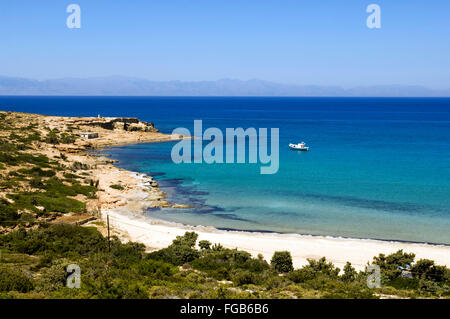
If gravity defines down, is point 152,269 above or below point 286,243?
above

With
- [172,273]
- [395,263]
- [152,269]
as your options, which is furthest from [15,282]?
[395,263]

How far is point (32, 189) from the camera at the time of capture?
29.6m

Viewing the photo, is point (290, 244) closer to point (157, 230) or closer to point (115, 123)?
point (157, 230)

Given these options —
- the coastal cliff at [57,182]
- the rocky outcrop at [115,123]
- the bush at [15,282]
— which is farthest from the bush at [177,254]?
A: the rocky outcrop at [115,123]

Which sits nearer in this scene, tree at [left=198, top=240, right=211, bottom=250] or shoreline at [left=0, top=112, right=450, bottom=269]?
tree at [left=198, top=240, right=211, bottom=250]

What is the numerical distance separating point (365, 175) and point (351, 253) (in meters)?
24.0

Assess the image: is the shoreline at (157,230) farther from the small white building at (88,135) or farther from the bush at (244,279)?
the small white building at (88,135)

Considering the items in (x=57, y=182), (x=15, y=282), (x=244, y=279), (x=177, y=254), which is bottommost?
(x=177, y=254)

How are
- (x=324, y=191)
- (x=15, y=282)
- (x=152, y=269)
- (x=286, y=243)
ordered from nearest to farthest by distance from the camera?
(x=15, y=282)
(x=152, y=269)
(x=286, y=243)
(x=324, y=191)

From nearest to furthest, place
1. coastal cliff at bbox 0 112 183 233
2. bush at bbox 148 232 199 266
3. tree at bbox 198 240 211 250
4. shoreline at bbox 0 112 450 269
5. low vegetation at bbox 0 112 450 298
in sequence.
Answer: low vegetation at bbox 0 112 450 298 < bush at bbox 148 232 199 266 < tree at bbox 198 240 211 250 < shoreline at bbox 0 112 450 269 < coastal cliff at bbox 0 112 183 233

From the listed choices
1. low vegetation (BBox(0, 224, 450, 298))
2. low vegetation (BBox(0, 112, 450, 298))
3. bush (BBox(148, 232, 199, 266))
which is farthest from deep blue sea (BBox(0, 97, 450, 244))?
bush (BBox(148, 232, 199, 266))

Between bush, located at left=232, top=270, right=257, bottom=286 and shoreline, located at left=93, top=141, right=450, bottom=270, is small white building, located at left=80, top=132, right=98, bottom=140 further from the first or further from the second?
bush, located at left=232, top=270, right=257, bottom=286

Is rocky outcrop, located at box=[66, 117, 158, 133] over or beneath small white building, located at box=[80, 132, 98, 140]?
over
